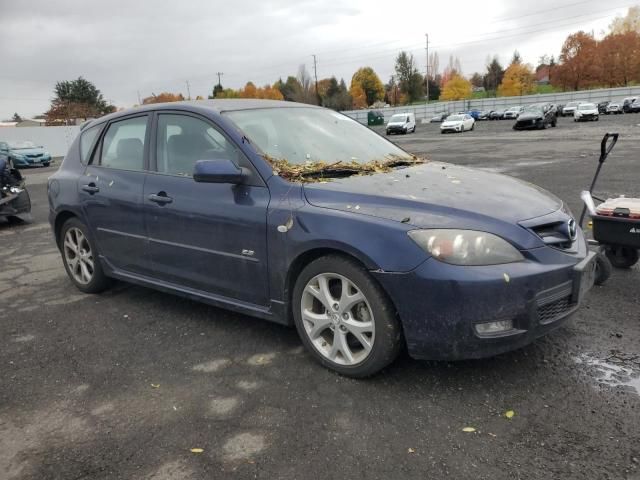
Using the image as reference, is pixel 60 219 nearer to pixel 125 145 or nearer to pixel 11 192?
pixel 125 145

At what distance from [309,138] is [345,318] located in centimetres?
151

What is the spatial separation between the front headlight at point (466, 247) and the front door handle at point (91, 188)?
3075mm

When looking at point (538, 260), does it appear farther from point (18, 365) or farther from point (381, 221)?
point (18, 365)

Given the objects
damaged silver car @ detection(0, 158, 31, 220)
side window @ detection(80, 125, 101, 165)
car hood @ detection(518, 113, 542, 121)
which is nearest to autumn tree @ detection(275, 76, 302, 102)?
car hood @ detection(518, 113, 542, 121)

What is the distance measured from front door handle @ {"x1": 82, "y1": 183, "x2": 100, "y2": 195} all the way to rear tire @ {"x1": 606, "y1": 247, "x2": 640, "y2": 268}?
4.66m

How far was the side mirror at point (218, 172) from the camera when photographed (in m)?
3.50

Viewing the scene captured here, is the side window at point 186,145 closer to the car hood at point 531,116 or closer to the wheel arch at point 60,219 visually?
the wheel arch at point 60,219

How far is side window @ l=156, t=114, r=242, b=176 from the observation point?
12.7 feet

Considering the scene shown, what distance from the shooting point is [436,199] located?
3131 mm

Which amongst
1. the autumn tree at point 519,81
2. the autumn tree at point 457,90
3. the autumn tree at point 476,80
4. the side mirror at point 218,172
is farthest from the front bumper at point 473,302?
the autumn tree at point 476,80

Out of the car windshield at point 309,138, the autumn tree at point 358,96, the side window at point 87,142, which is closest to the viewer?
the car windshield at point 309,138

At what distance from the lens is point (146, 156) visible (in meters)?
4.36

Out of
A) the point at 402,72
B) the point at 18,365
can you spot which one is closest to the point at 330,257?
the point at 18,365

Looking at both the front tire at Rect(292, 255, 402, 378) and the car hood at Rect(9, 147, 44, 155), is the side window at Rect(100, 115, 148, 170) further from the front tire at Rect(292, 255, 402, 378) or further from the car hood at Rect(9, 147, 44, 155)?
the car hood at Rect(9, 147, 44, 155)
